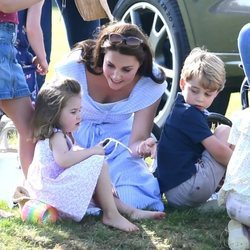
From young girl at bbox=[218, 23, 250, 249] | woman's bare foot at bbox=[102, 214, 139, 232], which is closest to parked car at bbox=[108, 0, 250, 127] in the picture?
young girl at bbox=[218, 23, 250, 249]

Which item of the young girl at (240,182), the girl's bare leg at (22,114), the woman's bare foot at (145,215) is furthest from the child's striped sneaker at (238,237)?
the girl's bare leg at (22,114)

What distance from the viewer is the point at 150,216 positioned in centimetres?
441

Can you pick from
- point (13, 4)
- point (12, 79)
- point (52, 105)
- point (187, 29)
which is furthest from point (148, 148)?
A: point (187, 29)

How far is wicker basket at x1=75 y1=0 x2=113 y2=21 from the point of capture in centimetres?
522

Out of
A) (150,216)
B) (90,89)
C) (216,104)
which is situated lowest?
(216,104)

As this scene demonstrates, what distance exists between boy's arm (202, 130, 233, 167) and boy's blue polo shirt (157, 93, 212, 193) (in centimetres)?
3

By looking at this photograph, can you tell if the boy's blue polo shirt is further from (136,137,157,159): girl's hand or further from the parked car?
the parked car

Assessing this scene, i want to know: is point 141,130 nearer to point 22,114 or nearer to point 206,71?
point 206,71

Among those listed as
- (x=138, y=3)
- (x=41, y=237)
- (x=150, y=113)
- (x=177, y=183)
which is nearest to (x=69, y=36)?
(x=138, y=3)

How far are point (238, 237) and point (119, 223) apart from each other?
586 millimetres

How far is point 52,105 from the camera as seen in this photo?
172 inches

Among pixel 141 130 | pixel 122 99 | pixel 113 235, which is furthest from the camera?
pixel 122 99

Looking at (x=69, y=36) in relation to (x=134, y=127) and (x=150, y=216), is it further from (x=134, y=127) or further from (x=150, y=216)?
(x=150, y=216)

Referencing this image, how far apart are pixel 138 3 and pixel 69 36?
542 mm
